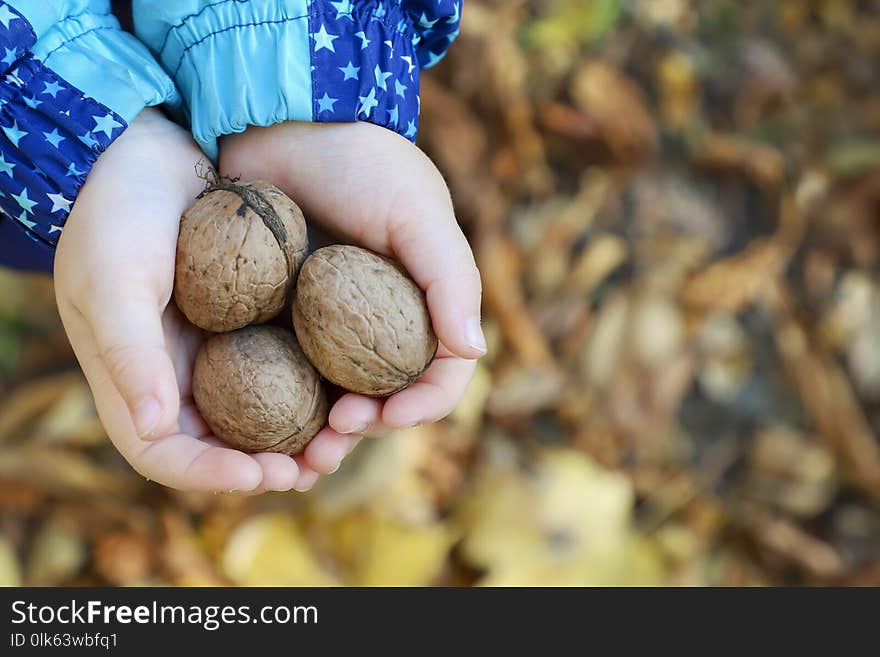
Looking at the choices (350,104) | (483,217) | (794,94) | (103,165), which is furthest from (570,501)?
(794,94)

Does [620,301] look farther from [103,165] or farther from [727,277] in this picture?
[103,165]

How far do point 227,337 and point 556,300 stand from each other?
47.7 inches

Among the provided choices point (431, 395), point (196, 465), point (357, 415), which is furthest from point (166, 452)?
point (431, 395)

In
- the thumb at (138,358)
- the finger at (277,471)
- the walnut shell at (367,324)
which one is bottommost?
the finger at (277,471)

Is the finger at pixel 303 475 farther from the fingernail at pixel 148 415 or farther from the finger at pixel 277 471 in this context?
the fingernail at pixel 148 415

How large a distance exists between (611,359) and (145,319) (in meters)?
1.46

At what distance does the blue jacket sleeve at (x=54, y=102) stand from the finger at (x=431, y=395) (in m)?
0.55

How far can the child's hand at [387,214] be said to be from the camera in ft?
4.34

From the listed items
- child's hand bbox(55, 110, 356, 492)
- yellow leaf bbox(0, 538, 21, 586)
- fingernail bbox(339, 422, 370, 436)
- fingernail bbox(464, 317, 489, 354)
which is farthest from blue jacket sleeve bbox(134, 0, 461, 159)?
yellow leaf bbox(0, 538, 21, 586)

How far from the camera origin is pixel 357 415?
1.33 meters

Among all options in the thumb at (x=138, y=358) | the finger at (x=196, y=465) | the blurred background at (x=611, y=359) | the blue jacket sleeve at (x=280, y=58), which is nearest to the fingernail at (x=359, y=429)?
the finger at (x=196, y=465)

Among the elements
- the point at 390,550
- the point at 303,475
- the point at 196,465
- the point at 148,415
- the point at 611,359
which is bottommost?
the point at 390,550

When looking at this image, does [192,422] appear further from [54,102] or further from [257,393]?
[54,102]

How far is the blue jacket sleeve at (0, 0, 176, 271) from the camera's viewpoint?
4.16ft
